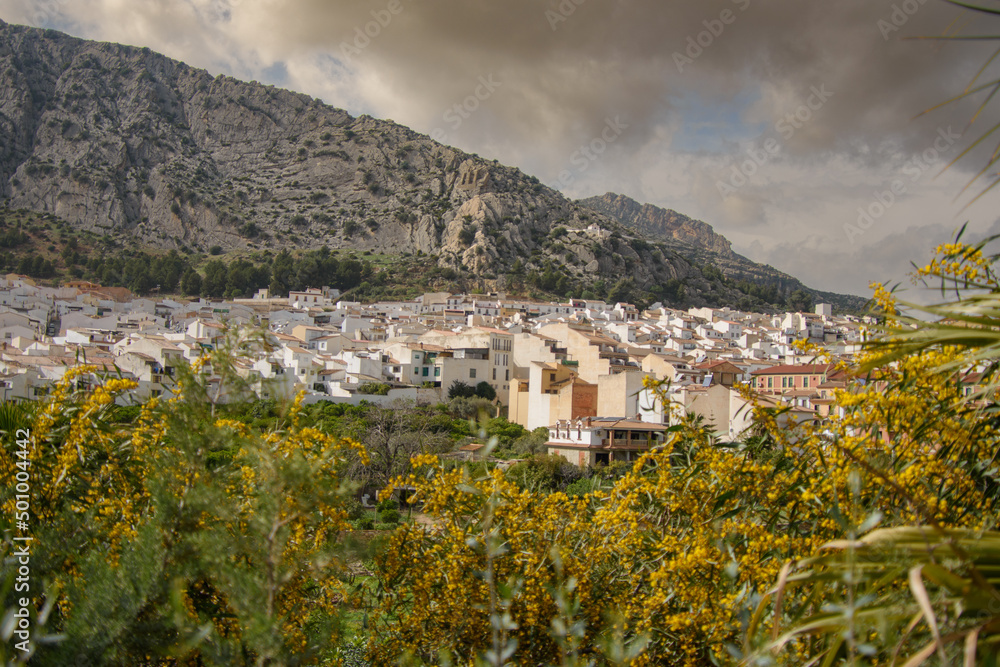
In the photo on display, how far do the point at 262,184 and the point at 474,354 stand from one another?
8944 cm

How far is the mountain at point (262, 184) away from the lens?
337 feet

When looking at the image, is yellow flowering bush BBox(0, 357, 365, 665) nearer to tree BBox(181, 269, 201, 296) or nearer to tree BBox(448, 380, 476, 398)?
tree BBox(448, 380, 476, 398)

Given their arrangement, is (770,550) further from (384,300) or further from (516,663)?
(384,300)

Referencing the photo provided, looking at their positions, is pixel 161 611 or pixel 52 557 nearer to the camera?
pixel 161 611

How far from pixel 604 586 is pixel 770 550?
1.35m

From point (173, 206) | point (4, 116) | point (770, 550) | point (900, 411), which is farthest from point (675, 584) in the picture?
point (4, 116)

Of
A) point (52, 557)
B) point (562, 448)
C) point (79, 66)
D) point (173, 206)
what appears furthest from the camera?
point (79, 66)

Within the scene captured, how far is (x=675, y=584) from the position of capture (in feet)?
14.6

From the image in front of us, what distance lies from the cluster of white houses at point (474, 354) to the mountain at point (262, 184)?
91.9 ft

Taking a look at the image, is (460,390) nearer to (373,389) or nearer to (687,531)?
(373,389)

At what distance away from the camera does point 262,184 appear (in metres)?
124

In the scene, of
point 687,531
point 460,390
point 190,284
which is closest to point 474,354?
point 460,390

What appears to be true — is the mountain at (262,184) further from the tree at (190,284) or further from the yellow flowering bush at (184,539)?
the yellow flowering bush at (184,539)

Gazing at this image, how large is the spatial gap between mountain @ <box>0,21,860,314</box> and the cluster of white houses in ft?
91.9
